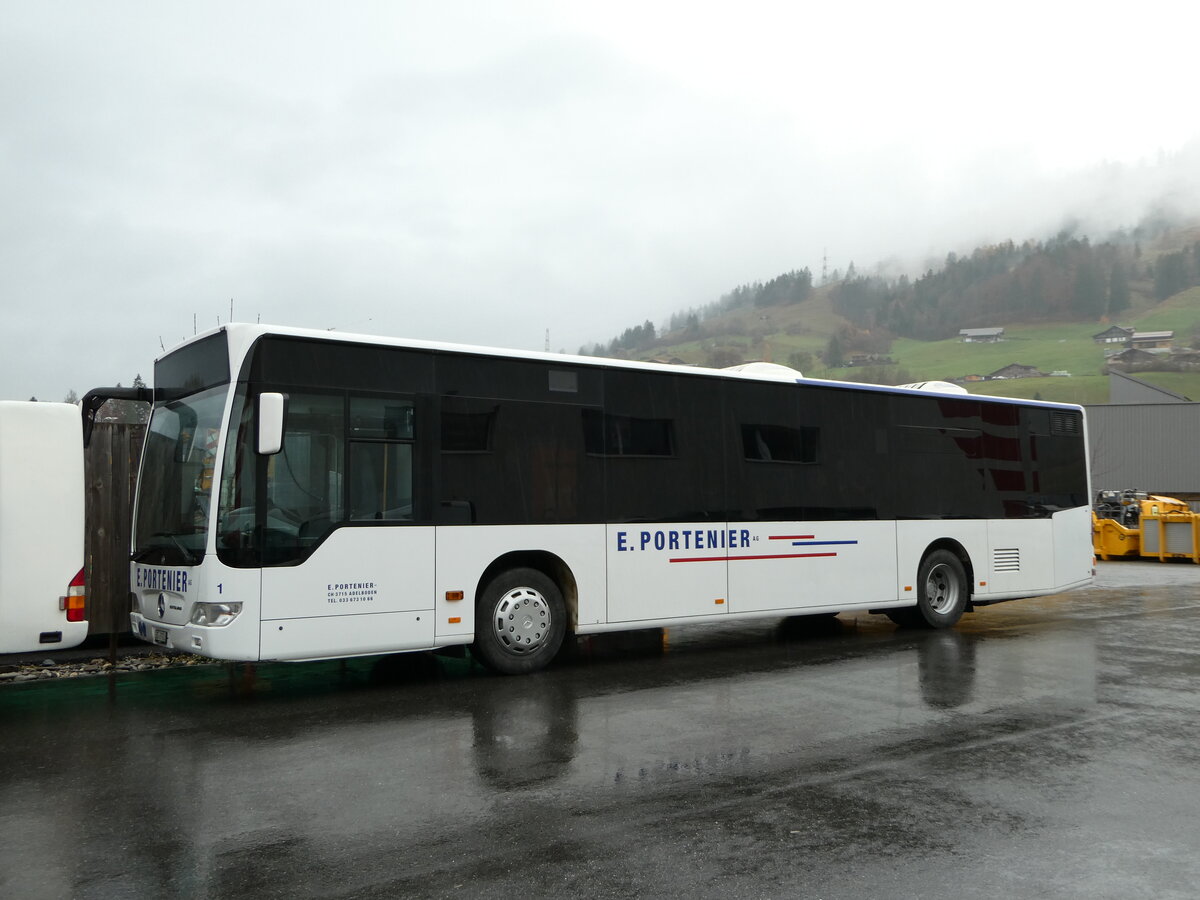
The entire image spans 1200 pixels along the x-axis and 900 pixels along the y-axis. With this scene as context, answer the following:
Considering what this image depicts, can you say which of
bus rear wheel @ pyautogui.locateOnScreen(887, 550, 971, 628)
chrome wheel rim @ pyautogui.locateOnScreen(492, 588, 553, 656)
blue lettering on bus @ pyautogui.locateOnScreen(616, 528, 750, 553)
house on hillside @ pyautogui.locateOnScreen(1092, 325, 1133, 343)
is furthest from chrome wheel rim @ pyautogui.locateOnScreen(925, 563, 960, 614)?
house on hillside @ pyautogui.locateOnScreen(1092, 325, 1133, 343)

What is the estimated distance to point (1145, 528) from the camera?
26.8m

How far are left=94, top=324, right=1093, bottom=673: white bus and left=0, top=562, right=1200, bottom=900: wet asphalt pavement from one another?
732 millimetres

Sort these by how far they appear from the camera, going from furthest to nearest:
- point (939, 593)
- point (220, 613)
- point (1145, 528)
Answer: point (1145, 528) → point (939, 593) → point (220, 613)

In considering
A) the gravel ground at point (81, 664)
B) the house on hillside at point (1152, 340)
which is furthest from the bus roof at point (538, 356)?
the house on hillside at point (1152, 340)

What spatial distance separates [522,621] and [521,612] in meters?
0.08

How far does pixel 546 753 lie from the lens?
657 cm

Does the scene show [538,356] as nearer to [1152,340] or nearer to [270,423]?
[270,423]

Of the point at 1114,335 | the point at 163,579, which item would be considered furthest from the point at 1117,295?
the point at 163,579

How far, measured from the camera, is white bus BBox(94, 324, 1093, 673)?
8125 mm

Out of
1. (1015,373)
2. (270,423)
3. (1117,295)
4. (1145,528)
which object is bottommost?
(1145,528)

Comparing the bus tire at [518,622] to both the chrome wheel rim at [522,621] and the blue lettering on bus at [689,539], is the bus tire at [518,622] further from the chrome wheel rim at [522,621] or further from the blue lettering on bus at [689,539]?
the blue lettering on bus at [689,539]

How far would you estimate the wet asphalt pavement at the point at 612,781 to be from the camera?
4418mm

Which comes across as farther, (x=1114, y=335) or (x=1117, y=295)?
(x=1117, y=295)

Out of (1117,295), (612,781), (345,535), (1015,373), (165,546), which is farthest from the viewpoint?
(1117,295)
